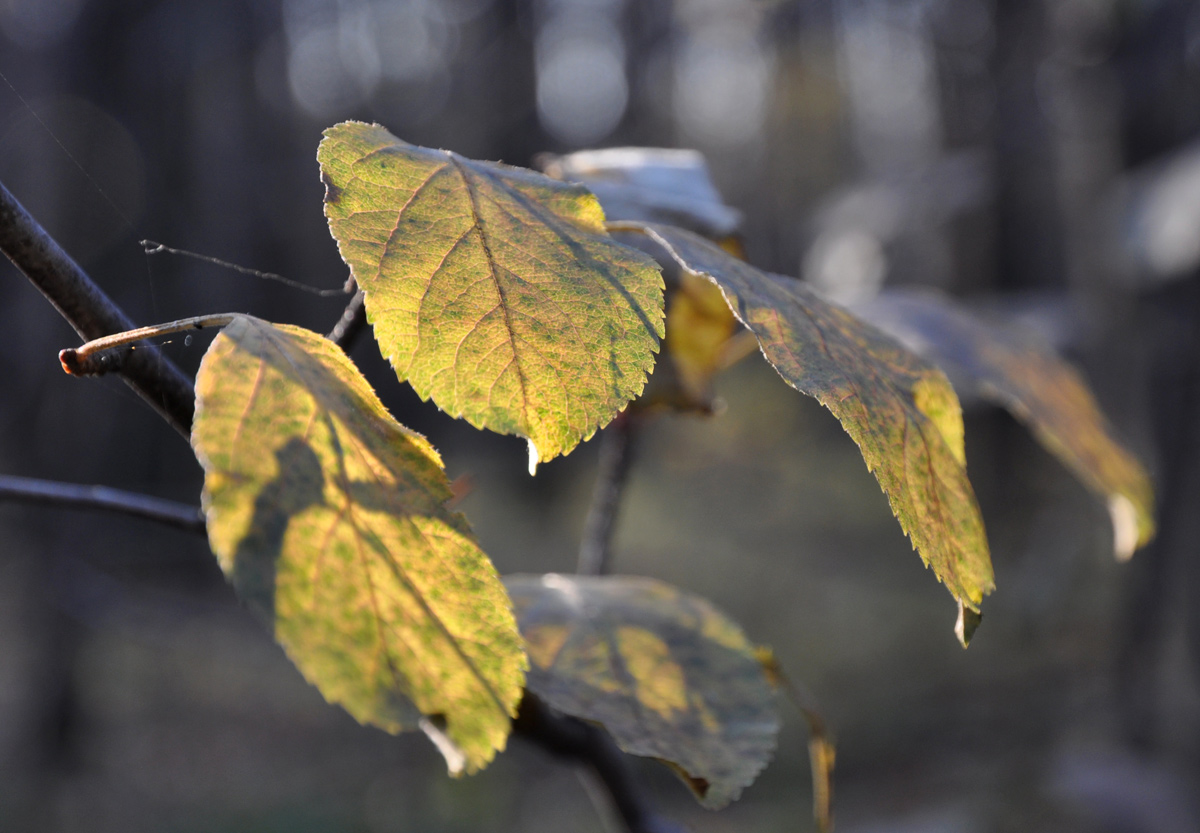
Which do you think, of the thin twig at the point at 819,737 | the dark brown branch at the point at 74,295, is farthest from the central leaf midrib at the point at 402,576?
the thin twig at the point at 819,737

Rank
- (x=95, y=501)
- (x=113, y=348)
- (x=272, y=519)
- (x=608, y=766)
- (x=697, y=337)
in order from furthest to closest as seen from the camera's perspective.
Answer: (x=697, y=337) → (x=608, y=766) → (x=95, y=501) → (x=113, y=348) → (x=272, y=519)

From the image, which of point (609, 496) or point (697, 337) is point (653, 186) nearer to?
point (697, 337)

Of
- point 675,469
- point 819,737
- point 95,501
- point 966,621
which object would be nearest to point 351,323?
point 95,501

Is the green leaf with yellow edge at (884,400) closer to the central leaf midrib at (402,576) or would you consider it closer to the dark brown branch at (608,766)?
the central leaf midrib at (402,576)

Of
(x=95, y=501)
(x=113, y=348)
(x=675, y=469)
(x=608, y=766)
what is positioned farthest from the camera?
(x=675, y=469)

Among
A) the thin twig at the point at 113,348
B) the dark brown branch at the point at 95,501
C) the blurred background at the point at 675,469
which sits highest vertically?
the thin twig at the point at 113,348

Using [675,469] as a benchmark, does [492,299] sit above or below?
above

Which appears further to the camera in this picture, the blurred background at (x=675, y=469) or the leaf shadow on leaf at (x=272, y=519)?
the blurred background at (x=675, y=469)

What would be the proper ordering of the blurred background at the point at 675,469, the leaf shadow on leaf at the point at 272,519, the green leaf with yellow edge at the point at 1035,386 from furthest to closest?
the blurred background at the point at 675,469 < the green leaf with yellow edge at the point at 1035,386 < the leaf shadow on leaf at the point at 272,519
